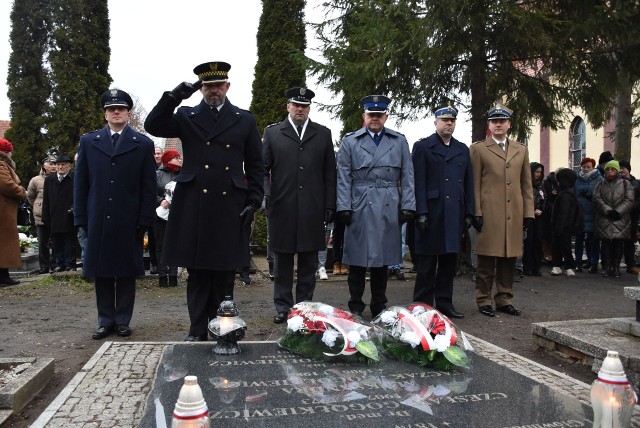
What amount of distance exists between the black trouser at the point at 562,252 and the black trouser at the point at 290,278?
5.83 m

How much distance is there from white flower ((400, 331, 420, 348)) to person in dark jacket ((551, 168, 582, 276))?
7159 millimetres

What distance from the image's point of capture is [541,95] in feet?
33.0

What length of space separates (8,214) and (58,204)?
4.05ft

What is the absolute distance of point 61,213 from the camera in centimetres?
1025

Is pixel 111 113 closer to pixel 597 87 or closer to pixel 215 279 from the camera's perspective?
pixel 215 279

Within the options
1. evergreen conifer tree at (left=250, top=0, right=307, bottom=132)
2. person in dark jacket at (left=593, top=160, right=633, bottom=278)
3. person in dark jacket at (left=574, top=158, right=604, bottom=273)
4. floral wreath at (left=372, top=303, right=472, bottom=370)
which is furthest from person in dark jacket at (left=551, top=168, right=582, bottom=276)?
floral wreath at (left=372, top=303, right=472, bottom=370)

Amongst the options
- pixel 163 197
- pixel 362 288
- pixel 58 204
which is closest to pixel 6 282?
pixel 58 204

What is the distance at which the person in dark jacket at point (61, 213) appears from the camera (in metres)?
10.3

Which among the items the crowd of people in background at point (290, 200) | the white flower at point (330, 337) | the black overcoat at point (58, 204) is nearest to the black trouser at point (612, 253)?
the crowd of people in background at point (290, 200)

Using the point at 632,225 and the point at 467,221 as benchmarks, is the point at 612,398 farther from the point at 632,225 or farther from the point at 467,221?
the point at 632,225

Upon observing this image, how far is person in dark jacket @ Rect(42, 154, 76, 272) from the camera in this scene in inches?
404

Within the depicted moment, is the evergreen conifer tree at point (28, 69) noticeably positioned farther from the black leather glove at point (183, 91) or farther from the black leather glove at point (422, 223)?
the black leather glove at point (183, 91)

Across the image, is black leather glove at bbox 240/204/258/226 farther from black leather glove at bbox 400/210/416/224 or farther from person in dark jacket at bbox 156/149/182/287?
person in dark jacket at bbox 156/149/182/287

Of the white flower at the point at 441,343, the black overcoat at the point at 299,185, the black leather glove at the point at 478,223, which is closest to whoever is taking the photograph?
the white flower at the point at 441,343
